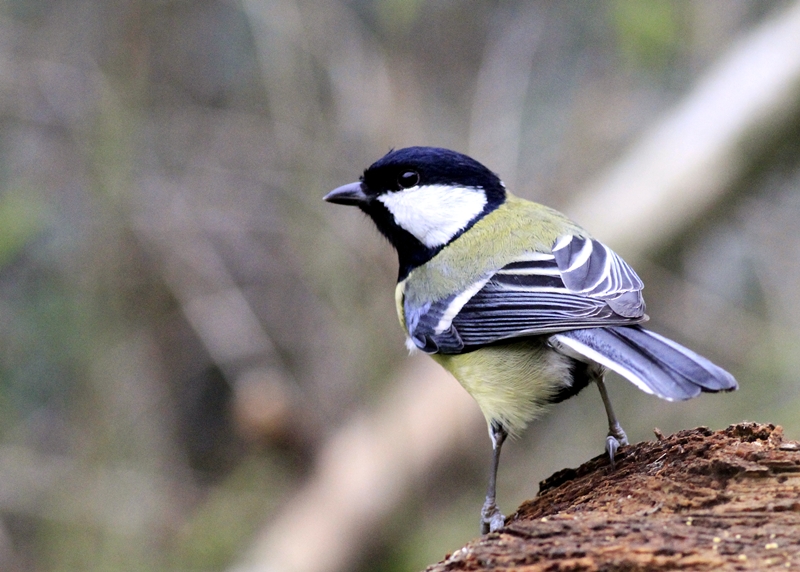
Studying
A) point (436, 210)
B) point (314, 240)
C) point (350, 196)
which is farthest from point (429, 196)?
point (314, 240)

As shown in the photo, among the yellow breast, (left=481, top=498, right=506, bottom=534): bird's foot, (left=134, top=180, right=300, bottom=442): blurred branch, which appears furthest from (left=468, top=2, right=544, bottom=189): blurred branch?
(left=481, top=498, right=506, bottom=534): bird's foot

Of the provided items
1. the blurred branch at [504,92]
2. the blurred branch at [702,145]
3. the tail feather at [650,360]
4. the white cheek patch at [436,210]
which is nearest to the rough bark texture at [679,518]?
the tail feather at [650,360]

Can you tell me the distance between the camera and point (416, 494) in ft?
14.4

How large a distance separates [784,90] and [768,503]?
3.31 metres

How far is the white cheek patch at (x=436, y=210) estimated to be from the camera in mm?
2648

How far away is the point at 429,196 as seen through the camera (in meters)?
2.67

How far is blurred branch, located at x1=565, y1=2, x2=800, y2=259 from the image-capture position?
13.8ft

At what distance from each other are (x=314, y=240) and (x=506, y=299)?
2.41 m

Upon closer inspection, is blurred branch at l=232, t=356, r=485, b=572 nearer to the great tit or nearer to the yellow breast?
the great tit

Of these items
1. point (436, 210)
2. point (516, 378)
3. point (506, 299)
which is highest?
point (436, 210)

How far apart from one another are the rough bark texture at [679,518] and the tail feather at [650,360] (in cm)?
14

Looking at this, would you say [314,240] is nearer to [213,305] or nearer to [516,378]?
[213,305]

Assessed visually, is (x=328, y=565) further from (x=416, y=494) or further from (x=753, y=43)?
(x=753, y=43)

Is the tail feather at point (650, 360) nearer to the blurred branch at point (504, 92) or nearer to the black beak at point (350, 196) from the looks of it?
the black beak at point (350, 196)
